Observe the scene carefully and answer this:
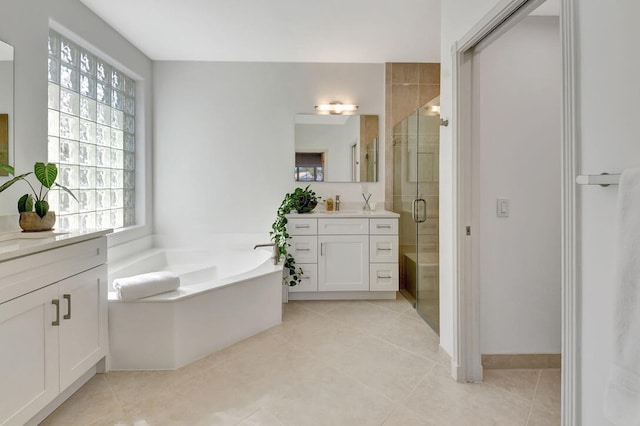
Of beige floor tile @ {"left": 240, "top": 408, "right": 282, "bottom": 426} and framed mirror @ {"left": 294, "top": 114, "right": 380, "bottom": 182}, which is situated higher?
framed mirror @ {"left": 294, "top": 114, "right": 380, "bottom": 182}

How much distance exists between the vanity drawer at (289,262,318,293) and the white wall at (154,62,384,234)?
80cm

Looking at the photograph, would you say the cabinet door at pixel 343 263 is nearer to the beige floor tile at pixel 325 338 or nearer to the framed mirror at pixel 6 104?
the beige floor tile at pixel 325 338

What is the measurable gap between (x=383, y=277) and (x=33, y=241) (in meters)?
2.76

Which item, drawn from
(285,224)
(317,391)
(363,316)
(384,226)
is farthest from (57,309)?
(384,226)

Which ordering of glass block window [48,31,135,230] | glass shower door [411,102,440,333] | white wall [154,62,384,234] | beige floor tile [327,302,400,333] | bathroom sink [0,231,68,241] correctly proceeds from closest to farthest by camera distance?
bathroom sink [0,231,68,241]
glass block window [48,31,135,230]
glass shower door [411,102,440,333]
beige floor tile [327,302,400,333]
white wall [154,62,384,234]

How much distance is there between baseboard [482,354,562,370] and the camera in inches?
84.7

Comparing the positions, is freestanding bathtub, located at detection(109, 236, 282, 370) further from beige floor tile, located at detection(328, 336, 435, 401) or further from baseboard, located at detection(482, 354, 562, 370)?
baseboard, located at detection(482, 354, 562, 370)

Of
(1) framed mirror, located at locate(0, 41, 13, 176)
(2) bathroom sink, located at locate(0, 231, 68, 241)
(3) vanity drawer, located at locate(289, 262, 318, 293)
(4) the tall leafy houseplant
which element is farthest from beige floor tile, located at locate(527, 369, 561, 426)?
(1) framed mirror, located at locate(0, 41, 13, 176)

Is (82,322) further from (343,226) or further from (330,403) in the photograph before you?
(343,226)

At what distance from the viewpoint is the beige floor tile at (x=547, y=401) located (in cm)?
166

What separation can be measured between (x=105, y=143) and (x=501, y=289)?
3.49 meters

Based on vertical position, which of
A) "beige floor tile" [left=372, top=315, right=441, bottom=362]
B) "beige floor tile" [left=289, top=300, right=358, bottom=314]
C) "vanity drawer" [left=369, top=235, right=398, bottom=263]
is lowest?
"beige floor tile" [left=372, top=315, right=441, bottom=362]

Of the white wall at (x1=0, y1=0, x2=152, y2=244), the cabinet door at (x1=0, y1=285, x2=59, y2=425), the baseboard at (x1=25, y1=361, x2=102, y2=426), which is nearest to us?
the cabinet door at (x1=0, y1=285, x2=59, y2=425)

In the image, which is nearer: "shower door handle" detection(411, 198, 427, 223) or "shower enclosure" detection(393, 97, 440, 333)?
"shower enclosure" detection(393, 97, 440, 333)
